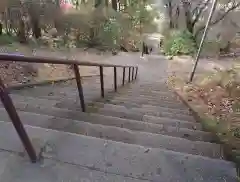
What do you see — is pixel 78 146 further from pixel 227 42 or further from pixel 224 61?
pixel 227 42

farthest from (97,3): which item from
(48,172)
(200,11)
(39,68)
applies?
(48,172)

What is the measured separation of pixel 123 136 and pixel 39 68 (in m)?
7.65

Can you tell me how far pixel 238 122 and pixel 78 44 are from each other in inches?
401

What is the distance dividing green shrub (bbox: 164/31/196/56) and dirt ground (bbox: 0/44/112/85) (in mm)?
3259

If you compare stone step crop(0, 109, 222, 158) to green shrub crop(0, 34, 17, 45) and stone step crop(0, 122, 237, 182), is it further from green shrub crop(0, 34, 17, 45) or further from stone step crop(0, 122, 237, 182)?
green shrub crop(0, 34, 17, 45)

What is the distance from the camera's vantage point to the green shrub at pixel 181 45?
1552cm

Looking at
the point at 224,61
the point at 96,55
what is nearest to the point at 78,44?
the point at 96,55

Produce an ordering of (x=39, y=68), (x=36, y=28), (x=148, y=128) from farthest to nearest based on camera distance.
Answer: (x=36, y=28) < (x=39, y=68) < (x=148, y=128)

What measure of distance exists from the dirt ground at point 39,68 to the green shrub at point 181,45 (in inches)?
128

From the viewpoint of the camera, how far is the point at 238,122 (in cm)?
598

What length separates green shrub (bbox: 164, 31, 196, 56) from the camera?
611 inches

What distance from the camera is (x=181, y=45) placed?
611 inches

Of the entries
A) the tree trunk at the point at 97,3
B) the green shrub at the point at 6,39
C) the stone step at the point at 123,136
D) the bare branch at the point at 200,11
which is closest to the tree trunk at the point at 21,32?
the green shrub at the point at 6,39

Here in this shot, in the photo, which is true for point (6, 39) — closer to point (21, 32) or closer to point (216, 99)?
point (21, 32)
